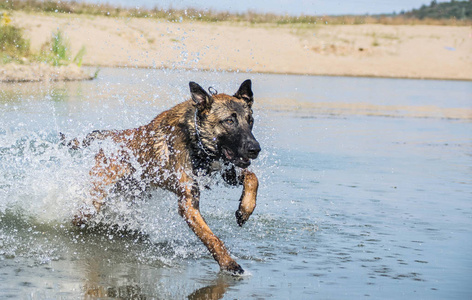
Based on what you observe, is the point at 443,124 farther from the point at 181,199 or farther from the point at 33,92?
the point at 181,199

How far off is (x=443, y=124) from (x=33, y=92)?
1039 centimetres

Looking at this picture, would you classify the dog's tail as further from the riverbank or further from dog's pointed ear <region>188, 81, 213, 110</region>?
the riverbank

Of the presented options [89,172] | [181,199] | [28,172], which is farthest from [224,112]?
[28,172]

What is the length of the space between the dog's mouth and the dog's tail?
5.33ft

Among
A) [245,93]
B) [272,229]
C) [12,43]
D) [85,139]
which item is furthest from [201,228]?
[12,43]

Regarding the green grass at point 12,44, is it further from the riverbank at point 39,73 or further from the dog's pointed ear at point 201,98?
the dog's pointed ear at point 201,98

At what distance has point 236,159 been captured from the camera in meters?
6.18

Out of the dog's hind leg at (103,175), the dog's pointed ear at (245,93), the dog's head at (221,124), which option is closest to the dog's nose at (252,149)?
the dog's head at (221,124)

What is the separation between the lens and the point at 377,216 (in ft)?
25.9

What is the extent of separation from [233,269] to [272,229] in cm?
179

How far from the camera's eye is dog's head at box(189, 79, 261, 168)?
6168 millimetres

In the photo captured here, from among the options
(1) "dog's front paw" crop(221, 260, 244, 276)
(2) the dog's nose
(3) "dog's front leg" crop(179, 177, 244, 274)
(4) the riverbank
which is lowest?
(4) the riverbank

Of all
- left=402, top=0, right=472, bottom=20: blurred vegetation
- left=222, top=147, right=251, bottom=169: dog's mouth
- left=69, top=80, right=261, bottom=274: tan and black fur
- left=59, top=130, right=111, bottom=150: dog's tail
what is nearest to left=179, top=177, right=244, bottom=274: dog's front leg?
left=69, top=80, right=261, bottom=274: tan and black fur

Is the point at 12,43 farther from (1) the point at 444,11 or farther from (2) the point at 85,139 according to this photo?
(1) the point at 444,11
